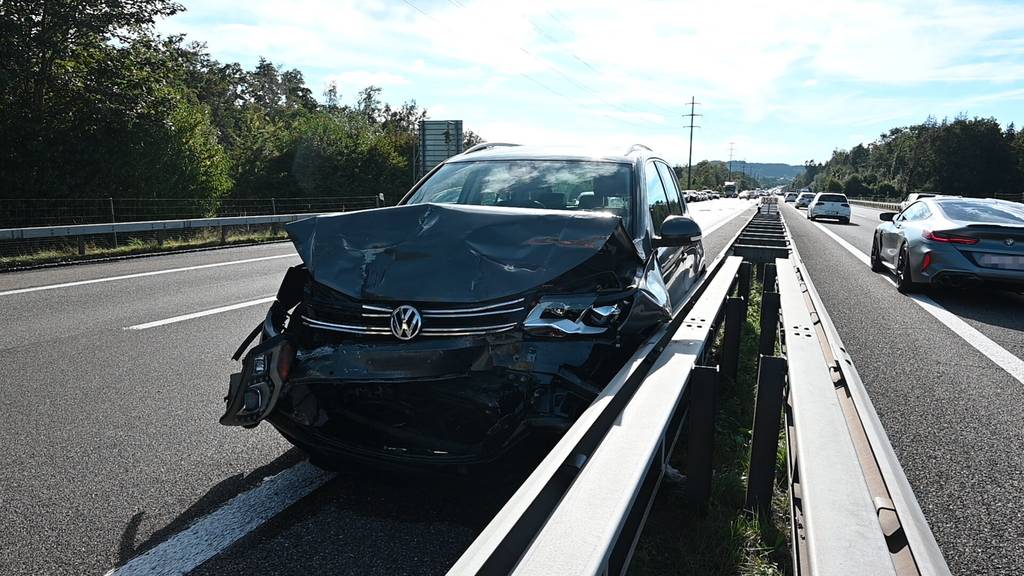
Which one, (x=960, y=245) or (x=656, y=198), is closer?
(x=656, y=198)

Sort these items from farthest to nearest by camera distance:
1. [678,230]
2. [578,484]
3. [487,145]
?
[487,145], [678,230], [578,484]

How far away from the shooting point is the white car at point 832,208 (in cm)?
3303

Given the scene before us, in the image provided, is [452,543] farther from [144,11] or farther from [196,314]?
[144,11]

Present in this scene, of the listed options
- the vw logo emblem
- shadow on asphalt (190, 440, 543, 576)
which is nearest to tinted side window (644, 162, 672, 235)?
the vw logo emblem

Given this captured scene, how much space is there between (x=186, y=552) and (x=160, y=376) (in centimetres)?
288

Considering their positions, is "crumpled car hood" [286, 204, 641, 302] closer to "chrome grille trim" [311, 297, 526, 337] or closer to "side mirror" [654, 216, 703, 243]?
"chrome grille trim" [311, 297, 526, 337]

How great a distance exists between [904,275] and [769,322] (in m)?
6.49

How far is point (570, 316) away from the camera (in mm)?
2785

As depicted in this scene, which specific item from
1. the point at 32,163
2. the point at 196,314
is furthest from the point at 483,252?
the point at 32,163

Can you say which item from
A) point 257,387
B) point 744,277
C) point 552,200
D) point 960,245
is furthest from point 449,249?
point 960,245

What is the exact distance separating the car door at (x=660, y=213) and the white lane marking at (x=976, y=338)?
3.31m

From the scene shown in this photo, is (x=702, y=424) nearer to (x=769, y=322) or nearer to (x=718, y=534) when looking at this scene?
(x=718, y=534)

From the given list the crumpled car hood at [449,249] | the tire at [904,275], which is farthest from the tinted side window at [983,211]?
the crumpled car hood at [449,249]

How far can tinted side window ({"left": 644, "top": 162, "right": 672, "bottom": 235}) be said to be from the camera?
4.50 metres
